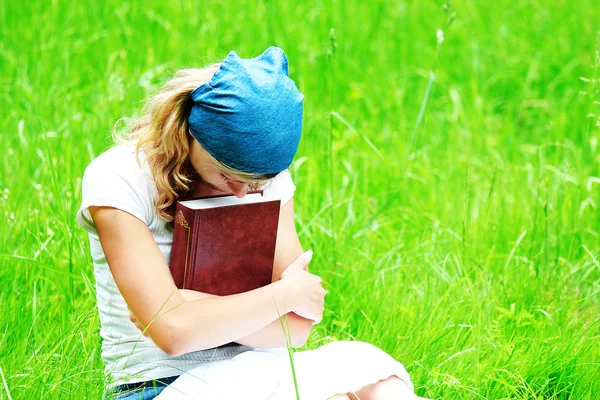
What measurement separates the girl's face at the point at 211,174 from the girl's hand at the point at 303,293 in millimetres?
243

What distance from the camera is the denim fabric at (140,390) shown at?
6.50ft

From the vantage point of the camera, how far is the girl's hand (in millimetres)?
2004

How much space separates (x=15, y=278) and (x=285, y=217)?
36.0 inches

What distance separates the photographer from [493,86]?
4703 millimetres

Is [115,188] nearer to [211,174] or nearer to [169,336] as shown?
[211,174]

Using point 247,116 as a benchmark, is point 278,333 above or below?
Result: below

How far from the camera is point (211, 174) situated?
6.48 ft

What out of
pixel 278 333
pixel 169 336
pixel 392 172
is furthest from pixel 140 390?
pixel 392 172

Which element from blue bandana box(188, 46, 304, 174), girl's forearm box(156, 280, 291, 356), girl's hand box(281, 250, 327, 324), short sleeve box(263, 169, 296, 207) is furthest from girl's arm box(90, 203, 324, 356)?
short sleeve box(263, 169, 296, 207)

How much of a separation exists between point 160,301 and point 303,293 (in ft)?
1.18

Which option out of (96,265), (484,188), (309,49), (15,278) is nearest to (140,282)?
(96,265)

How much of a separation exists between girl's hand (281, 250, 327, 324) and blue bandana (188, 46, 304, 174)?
0.29 meters

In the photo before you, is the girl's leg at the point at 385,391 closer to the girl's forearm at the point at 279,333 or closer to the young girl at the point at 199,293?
the young girl at the point at 199,293

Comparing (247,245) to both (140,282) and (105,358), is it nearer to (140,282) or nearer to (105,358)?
(140,282)
